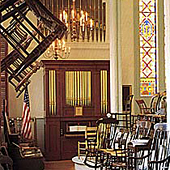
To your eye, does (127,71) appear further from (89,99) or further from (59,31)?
(59,31)

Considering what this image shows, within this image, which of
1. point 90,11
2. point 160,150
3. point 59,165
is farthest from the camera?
point 90,11

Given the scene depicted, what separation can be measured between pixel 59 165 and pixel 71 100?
93.5 inches

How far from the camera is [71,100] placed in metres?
14.7

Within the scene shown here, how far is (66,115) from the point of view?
1444 centimetres

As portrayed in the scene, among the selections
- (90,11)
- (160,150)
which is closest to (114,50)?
(90,11)

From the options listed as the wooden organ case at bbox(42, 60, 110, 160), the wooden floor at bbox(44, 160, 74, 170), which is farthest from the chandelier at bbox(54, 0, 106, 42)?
the wooden floor at bbox(44, 160, 74, 170)

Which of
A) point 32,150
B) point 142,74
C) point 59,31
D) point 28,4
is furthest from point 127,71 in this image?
point 28,4

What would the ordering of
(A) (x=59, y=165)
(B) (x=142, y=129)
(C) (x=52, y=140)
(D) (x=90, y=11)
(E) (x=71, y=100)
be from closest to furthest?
(B) (x=142, y=129)
(A) (x=59, y=165)
(D) (x=90, y=11)
(C) (x=52, y=140)
(E) (x=71, y=100)

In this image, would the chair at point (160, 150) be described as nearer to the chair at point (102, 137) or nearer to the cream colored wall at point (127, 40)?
the chair at point (102, 137)

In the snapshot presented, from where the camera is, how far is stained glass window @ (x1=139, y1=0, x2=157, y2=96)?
553 inches

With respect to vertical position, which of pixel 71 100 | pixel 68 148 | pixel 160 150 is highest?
pixel 71 100

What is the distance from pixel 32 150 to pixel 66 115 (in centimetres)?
417

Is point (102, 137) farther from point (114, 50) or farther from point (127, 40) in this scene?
point (127, 40)

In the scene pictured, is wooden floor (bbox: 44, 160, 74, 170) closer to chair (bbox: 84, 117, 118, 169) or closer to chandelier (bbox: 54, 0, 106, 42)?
chair (bbox: 84, 117, 118, 169)
